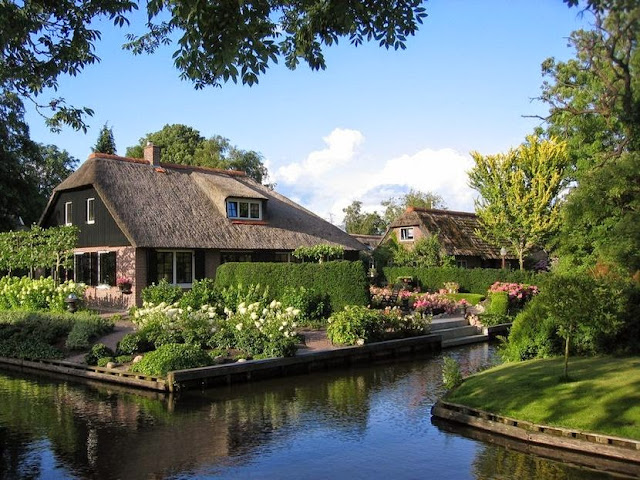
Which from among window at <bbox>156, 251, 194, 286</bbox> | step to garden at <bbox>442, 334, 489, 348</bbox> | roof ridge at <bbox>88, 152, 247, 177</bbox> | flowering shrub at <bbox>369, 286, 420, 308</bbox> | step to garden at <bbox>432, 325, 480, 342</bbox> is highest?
roof ridge at <bbox>88, 152, 247, 177</bbox>

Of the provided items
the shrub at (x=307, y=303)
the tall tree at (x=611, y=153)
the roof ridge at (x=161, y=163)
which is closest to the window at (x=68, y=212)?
the roof ridge at (x=161, y=163)

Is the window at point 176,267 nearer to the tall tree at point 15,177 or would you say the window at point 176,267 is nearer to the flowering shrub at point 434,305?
the flowering shrub at point 434,305

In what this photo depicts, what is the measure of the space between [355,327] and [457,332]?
5759 millimetres

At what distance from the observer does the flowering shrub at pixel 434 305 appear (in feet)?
81.6

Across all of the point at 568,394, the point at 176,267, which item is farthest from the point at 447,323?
the point at 176,267

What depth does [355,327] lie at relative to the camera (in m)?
18.5

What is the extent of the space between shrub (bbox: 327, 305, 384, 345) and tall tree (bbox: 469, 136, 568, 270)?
2173cm

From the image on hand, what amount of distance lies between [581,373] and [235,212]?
2306cm

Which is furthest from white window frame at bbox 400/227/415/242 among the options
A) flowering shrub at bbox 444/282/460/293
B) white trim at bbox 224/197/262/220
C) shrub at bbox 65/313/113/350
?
shrub at bbox 65/313/113/350

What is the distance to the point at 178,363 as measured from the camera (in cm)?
1457

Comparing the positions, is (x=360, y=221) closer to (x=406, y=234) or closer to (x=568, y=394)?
(x=406, y=234)

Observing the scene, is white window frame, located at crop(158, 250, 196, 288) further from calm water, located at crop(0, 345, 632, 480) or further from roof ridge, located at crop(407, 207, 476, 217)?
roof ridge, located at crop(407, 207, 476, 217)

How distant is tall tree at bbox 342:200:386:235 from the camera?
73.9 meters

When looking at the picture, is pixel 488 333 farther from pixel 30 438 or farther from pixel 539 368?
pixel 30 438
